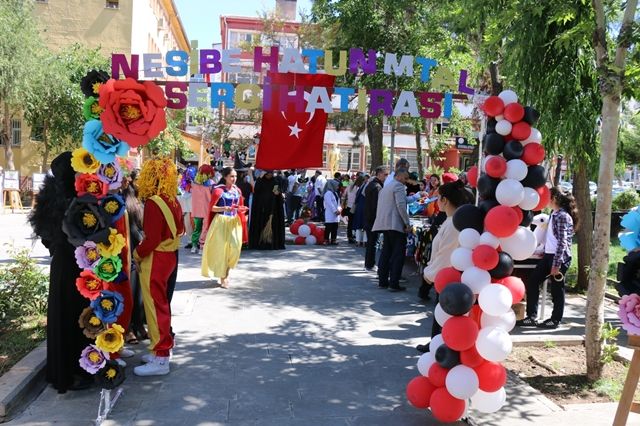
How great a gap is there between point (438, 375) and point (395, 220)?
4.82 m

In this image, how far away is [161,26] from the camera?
4225cm

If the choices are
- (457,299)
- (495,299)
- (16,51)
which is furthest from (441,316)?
(16,51)

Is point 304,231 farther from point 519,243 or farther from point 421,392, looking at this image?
point 519,243

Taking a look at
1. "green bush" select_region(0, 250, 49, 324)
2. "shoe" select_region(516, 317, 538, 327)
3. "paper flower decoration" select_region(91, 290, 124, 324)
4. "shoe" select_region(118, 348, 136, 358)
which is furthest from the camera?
"shoe" select_region(516, 317, 538, 327)

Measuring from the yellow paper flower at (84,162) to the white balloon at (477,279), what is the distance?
2.90 meters

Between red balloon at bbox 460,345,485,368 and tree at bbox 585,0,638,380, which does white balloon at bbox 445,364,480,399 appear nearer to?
red balloon at bbox 460,345,485,368

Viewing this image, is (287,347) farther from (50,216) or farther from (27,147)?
(27,147)

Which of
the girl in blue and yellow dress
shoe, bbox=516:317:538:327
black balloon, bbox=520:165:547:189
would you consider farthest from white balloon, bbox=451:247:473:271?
the girl in blue and yellow dress

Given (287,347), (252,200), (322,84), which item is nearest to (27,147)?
(252,200)

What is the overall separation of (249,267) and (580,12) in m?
7.01

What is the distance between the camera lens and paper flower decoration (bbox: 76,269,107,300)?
14.2ft

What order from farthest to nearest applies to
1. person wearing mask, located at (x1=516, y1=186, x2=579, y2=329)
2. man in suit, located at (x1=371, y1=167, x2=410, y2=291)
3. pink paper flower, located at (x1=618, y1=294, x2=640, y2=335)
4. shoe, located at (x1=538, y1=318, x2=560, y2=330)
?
man in suit, located at (x1=371, y1=167, x2=410, y2=291), shoe, located at (x1=538, y1=318, x2=560, y2=330), person wearing mask, located at (x1=516, y1=186, x2=579, y2=329), pink paper flower, located at (x1=618, y1=294, x2=640, y2=335)

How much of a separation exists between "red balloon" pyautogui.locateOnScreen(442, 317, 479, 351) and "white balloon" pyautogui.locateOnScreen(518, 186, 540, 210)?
96cm

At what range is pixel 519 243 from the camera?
423 centimetres
